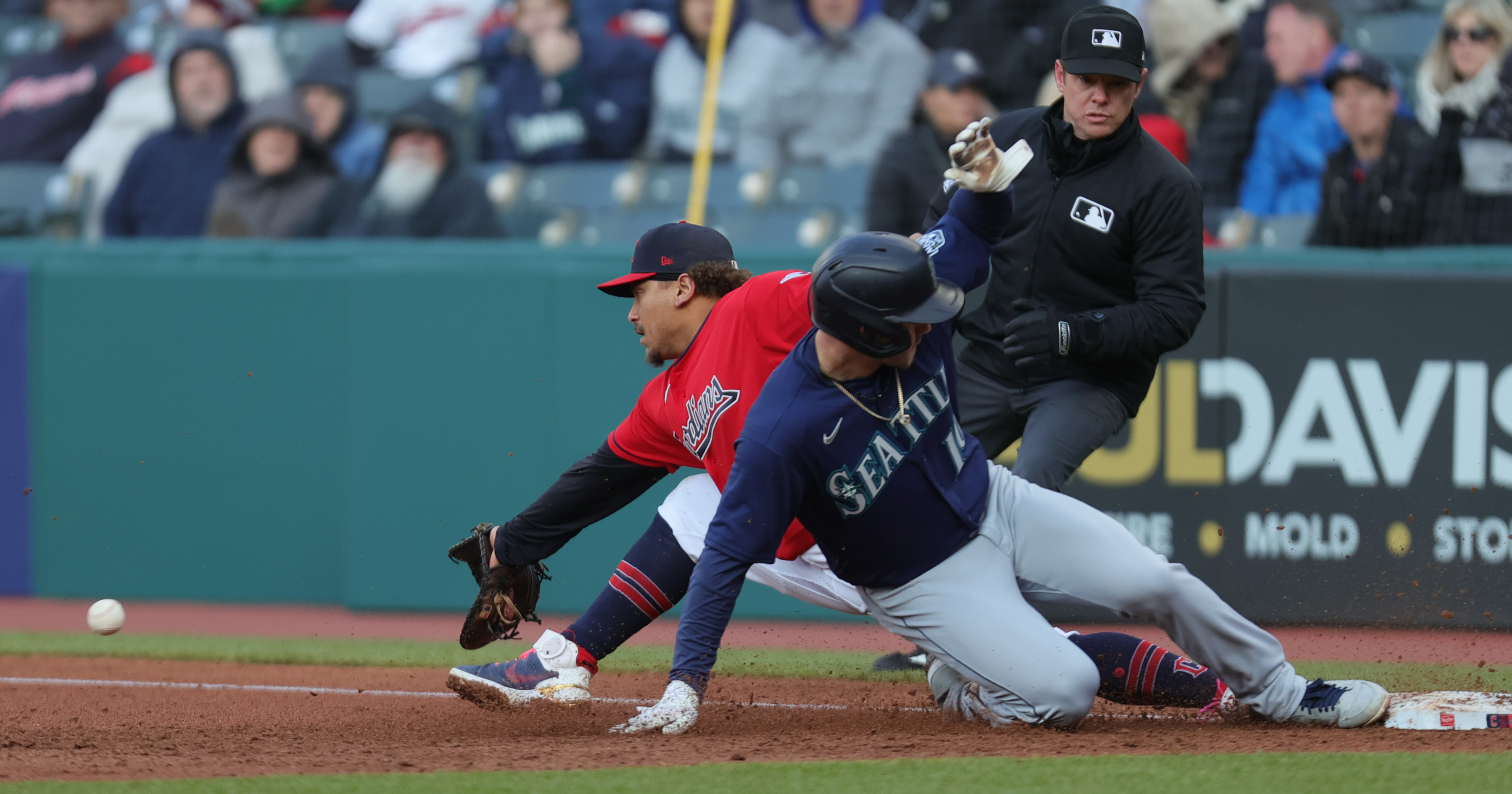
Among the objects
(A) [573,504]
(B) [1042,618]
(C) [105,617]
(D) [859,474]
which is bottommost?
(C) [105,617]

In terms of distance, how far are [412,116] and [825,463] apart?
5.63 metres

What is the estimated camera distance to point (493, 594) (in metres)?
4.54

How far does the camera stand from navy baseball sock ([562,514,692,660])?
4.27 metres

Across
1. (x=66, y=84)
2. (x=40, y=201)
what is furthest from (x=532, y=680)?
(x=66, y=84)

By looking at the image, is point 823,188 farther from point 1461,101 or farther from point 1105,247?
point 1105,247

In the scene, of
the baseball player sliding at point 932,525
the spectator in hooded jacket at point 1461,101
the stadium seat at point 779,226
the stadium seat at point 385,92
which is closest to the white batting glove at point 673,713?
the baseball player sliding at point 932,525

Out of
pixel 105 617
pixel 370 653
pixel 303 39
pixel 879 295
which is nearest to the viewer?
pixel 879 295

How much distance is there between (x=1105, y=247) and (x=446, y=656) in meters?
2.93

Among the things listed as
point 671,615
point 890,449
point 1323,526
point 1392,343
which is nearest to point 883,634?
point 671,615

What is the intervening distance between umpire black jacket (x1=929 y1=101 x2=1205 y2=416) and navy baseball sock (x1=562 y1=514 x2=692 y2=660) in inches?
44.7

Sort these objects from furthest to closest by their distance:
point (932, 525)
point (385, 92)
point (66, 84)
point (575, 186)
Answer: point (66, 84) < point (385, 92) < point (575, 186) < point (932, 525)

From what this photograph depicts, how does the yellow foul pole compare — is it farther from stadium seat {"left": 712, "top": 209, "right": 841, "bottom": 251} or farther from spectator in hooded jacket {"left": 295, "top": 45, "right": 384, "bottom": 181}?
spectator in hooded jacket {"left": 295, "top": 45, "right": 384, "bottom": 181}

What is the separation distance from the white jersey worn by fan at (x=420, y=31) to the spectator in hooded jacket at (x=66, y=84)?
4.55ft

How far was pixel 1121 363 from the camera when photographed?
445 cm
